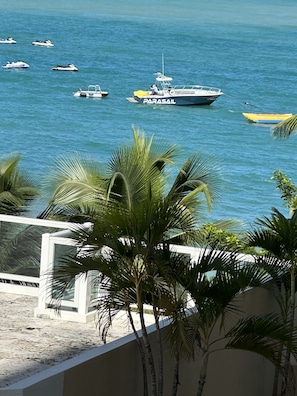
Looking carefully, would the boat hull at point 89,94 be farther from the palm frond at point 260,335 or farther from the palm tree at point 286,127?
the palm frond at point 260,335

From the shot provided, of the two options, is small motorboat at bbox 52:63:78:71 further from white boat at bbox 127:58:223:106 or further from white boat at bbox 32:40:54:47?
white boat at bbox 127:58:223:106

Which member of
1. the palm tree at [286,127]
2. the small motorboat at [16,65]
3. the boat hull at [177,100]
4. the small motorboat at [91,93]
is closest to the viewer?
the palm tree at [286,127]

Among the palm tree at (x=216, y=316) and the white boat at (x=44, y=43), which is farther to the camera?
the white boat at (x=44, y=43)

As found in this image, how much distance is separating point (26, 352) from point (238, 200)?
37372 mm

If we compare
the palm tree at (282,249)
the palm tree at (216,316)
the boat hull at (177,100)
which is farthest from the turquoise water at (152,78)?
the palm tree at (216,316)

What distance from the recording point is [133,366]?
19.6 ft

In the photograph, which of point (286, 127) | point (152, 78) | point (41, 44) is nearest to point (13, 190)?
point (286, 127)

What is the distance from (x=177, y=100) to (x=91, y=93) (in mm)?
6064

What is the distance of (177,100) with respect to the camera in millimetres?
62125

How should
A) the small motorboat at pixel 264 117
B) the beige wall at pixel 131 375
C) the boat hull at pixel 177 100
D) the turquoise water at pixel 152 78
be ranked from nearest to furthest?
the beige wall at pixel 131 375
the turquoise water at pixel 152 78
the small motorboat at pixel 264 117
the boat hull at pixel 177 100

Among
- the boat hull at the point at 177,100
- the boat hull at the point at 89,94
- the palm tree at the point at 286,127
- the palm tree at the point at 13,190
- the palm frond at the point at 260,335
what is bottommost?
the boat hull at the point at 89,94

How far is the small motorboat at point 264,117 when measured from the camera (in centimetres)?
5984

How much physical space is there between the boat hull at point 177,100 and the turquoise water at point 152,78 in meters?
0.49

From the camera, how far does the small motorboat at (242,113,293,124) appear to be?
5984cm
